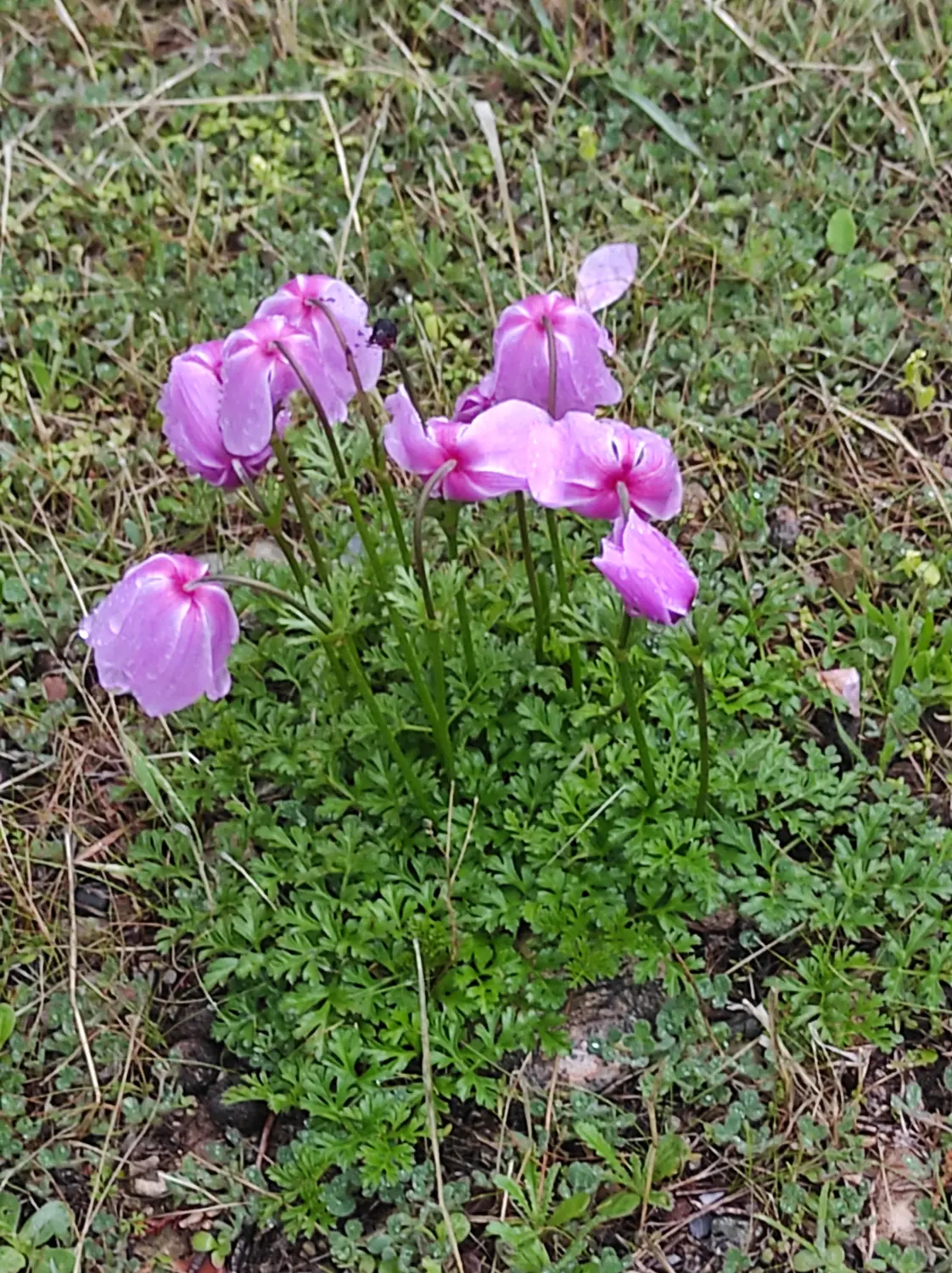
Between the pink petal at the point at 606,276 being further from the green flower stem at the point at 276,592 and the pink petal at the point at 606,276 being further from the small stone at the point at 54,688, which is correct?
the small stone at the point at 54,688

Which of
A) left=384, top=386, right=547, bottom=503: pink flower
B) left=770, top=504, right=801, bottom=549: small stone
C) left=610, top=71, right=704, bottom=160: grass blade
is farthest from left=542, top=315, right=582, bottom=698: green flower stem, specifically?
left=610, top=71, right=704, bottom=160: grass blade

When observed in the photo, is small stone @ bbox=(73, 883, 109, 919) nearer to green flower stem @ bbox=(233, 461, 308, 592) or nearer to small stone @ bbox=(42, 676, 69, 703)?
small stone @ bbox=(42, 676, 69, 703)

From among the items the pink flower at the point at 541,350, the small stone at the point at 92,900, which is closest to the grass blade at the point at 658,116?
the pink flower at the point at 541,350

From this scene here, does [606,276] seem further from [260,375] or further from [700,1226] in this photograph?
[700,1226]

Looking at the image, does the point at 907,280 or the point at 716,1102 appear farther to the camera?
the point at 907,280

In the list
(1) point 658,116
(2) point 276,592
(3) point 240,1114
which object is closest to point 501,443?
(2) point 276,592

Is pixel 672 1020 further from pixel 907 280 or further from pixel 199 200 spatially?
pixel 199 200

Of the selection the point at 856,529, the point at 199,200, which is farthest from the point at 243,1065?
the point at 199,200
